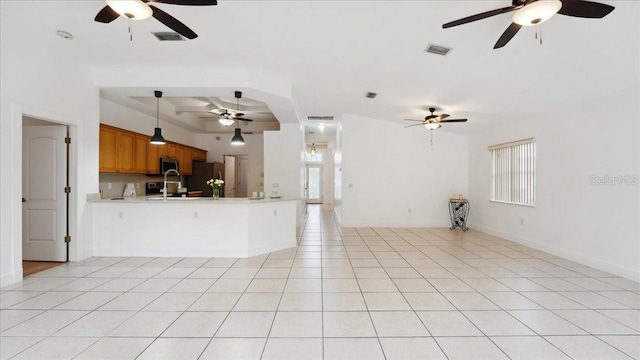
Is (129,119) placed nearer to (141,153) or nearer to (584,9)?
(141,153)

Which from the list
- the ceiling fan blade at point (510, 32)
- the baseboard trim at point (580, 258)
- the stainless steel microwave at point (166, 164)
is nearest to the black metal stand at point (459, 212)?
the baseboard trim at point (580, 258)

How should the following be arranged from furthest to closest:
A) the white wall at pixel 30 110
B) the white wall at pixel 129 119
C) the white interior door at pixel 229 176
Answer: the white interior door at pixel 229 176, the white wall at pixel 129 119, the white wall at pixel 30 110

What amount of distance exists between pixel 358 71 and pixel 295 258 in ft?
10.1

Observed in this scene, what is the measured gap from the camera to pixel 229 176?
9.05 meters

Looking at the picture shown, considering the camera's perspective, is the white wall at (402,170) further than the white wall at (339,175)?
No

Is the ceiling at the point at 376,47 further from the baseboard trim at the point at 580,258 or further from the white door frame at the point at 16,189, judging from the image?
the baseboard trim at the point at 580,258

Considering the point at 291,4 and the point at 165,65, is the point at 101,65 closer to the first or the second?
the point at 165,65

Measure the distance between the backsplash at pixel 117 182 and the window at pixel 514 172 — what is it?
8.26 meters

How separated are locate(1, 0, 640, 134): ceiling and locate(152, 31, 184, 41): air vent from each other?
85 millimetres

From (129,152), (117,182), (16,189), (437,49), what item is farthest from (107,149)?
(437,49)

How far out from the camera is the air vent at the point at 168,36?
3.32 m

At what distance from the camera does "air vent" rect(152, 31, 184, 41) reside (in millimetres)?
3318

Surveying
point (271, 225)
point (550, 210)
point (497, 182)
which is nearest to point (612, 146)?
point (550, 210)

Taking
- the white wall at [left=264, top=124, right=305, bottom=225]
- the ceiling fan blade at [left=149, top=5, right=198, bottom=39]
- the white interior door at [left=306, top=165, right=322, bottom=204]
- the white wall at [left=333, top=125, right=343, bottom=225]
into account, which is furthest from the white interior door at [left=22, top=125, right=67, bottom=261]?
the white interior door at [left=306, top=165, right=322, bottom=204]
